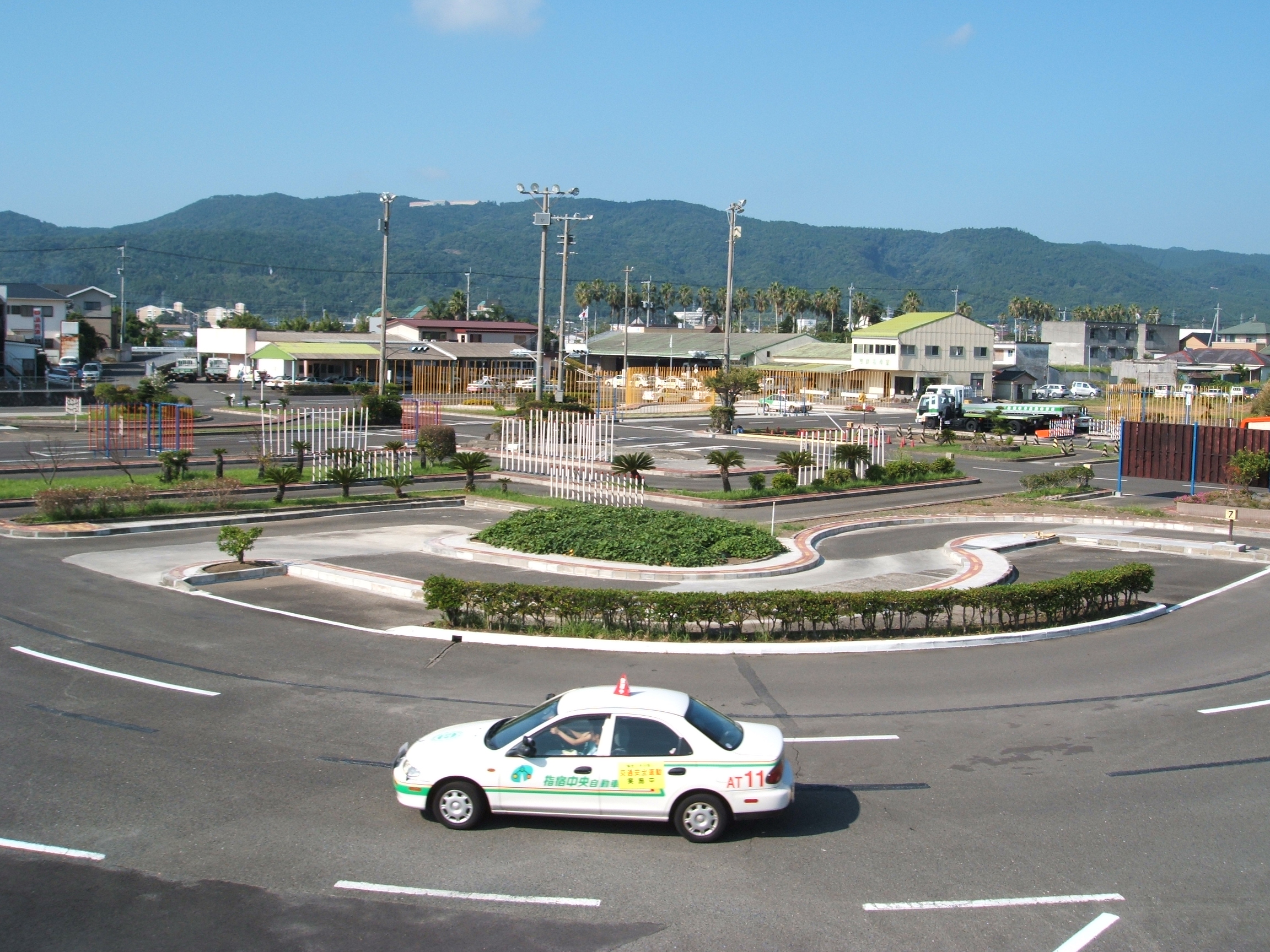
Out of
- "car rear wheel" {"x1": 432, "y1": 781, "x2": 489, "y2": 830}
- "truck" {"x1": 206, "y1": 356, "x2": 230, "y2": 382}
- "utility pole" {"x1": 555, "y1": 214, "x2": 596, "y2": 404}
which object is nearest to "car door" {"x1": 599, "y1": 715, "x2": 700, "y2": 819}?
"car rear wheel" {"x1": 432, "y1": 781, "x2": 489, "y2": 830}

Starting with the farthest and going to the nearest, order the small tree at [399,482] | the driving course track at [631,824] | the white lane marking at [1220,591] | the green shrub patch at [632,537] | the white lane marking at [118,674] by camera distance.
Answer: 1. the small tree at [399,482]
2. the green shrub patch at [632,537]
3. the white lane marking at [1220,591]
4. the white lane marking at [118,674]
5. the driving course track at [631,824]

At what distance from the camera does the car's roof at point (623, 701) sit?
9.97 metres

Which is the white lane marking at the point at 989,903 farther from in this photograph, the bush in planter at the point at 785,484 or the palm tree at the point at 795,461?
the palm tree at the point at 795,461

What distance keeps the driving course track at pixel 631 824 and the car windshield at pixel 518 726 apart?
0.79 m

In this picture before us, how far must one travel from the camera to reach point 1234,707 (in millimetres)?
14234

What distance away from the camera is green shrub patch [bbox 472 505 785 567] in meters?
23.0

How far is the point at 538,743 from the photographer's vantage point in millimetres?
9867

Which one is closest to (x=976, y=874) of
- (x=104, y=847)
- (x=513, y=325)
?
(x=104, y=847)

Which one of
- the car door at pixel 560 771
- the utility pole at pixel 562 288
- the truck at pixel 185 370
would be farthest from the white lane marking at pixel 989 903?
the truck at pixel 185 370

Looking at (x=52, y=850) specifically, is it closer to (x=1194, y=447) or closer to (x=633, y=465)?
(x=633, y=465)

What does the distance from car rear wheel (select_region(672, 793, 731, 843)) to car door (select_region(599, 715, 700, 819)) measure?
0.41 feet

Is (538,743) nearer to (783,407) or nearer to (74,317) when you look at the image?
(783,407)

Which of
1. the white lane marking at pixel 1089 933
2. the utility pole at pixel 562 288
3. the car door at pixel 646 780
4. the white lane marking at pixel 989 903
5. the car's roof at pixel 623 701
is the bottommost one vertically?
the white lane marking at pixel 1089 933

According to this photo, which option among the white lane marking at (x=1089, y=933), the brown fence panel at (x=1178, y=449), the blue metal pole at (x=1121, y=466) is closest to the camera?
the white lane marking at (x=1089, y=933)
